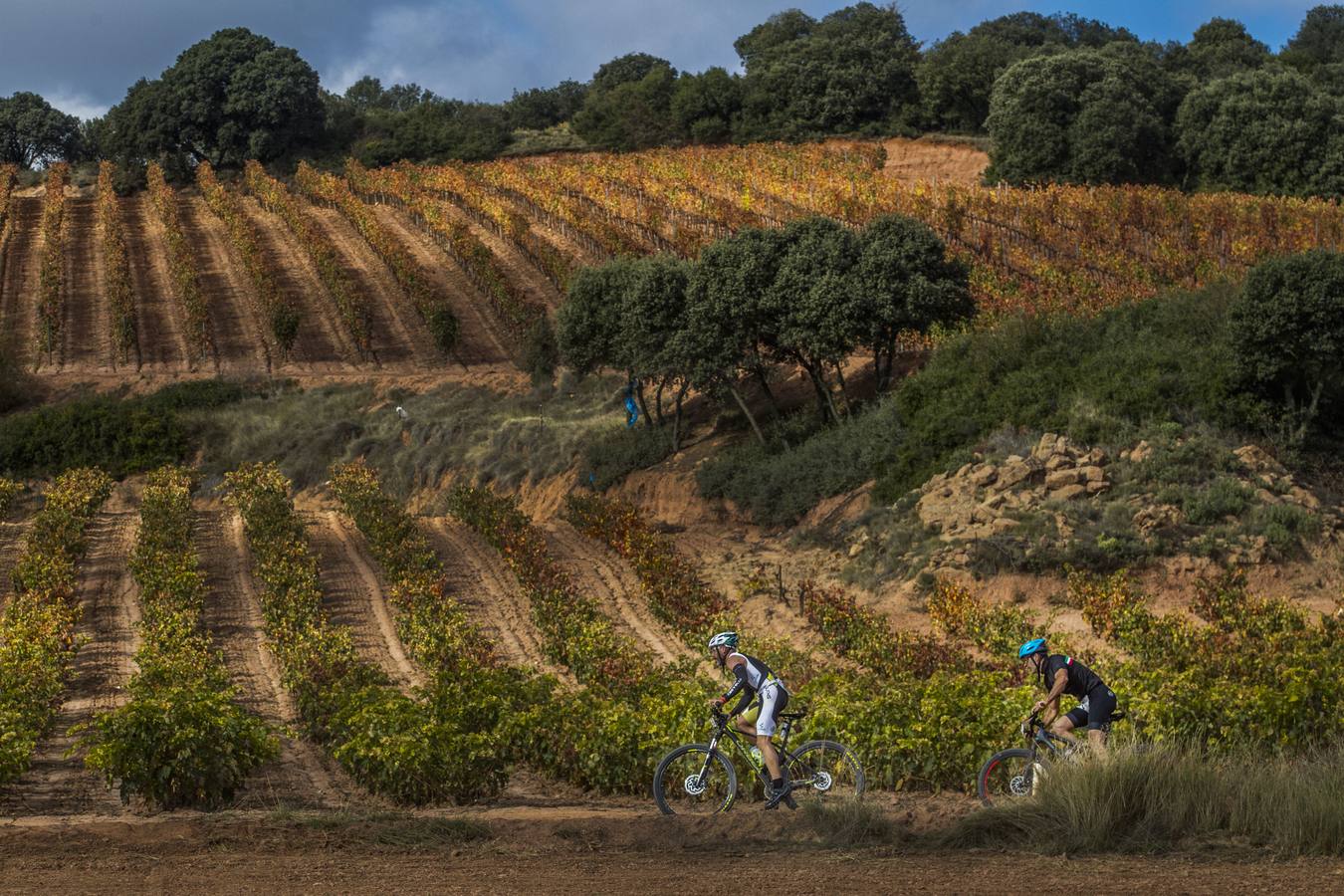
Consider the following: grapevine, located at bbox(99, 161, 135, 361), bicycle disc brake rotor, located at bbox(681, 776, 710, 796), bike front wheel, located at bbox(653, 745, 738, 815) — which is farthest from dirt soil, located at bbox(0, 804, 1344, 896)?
grapevine, located at bbox(99, 161, 135, 361)

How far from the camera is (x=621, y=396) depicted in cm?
3725

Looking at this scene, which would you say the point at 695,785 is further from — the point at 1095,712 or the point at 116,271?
the point at 116,271

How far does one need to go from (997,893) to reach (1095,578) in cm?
1257

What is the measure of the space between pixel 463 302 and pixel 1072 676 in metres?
39.9

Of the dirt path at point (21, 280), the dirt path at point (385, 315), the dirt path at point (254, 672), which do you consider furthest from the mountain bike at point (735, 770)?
the dirt path at point (21, 280)

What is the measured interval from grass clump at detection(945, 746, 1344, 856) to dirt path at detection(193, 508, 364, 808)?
6060 millimetres

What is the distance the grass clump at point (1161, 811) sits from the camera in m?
9.94

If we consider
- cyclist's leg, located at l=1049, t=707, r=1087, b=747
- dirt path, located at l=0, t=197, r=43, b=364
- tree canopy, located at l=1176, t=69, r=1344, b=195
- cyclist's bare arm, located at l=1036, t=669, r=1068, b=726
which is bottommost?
cyclist's leg, located at l=1049, t=707, r=1087, b=747

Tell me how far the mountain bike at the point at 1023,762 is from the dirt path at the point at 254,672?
5.59 meters

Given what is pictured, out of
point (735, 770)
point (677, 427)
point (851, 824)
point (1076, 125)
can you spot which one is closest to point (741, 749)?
point (735, 770)

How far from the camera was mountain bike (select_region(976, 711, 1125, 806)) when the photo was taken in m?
10.9

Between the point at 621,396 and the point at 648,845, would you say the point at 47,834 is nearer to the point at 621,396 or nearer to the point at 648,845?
the point at 648,845

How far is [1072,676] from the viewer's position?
1109 cm

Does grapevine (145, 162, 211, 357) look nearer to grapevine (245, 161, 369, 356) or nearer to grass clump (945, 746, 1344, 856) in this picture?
grapevine (245, 161, 369, 356)
